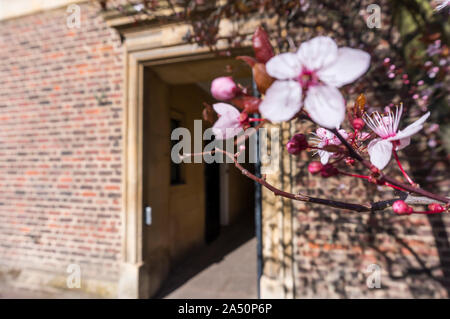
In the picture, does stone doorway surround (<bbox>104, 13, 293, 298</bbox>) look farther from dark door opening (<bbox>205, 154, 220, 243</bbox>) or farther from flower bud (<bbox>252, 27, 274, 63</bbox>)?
flower bud (<bbox>252, 27, 274, 63</bbox>)

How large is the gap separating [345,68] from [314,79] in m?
0.04

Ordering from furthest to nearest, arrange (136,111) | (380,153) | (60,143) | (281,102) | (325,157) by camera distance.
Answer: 1. (60,143)
2. (136,111)
3. (325,157)
4. (380,153)
5. (281,102)

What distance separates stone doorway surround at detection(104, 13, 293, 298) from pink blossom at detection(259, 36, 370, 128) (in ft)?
9.75

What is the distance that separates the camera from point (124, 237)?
3.22 m

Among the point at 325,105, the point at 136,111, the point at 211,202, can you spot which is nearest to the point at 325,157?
the point at 325,105

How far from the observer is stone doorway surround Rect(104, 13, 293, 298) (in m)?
3.12

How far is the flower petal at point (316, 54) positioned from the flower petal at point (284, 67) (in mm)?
15

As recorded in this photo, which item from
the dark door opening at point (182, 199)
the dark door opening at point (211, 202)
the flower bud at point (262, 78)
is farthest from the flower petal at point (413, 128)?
the dark door opening at point (211, 202)

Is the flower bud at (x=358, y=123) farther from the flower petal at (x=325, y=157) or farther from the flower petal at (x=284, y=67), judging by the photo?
the flower petal at (x=284, y=67)

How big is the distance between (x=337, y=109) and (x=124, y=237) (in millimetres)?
3492

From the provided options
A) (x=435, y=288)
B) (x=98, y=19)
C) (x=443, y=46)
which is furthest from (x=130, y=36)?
(x=435, y=288)

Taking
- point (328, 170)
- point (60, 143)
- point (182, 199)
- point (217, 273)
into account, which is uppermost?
point (60, 143)

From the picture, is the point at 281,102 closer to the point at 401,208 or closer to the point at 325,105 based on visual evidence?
the point at 325,105

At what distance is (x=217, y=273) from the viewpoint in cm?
409
